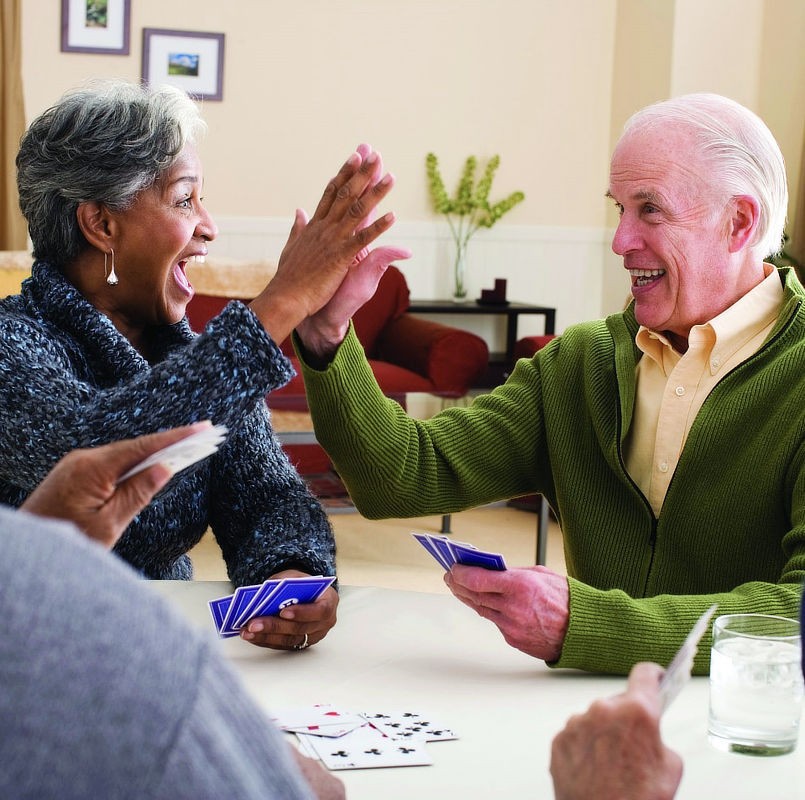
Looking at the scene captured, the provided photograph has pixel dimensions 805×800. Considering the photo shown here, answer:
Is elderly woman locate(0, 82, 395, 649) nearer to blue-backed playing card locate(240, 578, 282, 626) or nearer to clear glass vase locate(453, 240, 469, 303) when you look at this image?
blue-backed playing card locate(240, 578, 282, 626)

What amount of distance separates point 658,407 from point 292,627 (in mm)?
663

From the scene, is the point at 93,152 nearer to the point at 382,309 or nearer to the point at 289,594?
the point at 289,594

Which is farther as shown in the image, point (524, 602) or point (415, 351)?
point (415, 351)

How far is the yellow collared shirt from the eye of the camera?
1572mm

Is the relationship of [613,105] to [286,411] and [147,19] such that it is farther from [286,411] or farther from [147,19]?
[286,411]

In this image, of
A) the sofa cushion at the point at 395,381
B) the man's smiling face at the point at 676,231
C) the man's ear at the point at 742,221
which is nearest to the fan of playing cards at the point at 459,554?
the man's smiling face at the point at 676,231

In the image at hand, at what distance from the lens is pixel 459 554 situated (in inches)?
48.3

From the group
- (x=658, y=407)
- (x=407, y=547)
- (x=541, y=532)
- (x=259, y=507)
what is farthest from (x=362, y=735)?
(x=407, y=547)

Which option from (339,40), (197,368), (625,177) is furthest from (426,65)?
(197,368)

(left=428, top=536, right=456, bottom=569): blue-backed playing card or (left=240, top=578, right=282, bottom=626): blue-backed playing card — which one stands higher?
(left=428, top=536, right=456, bottom=569): blue-backed playing card

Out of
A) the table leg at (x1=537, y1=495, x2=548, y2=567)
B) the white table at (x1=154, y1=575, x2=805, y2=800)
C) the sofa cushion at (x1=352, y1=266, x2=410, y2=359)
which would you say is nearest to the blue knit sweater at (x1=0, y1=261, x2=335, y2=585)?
the white table at (x1=154, y1=575, x2=805, y2=800)

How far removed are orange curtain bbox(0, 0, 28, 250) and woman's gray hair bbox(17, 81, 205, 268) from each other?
3592mm

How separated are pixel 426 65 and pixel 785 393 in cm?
442

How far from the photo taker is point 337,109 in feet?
17.9
